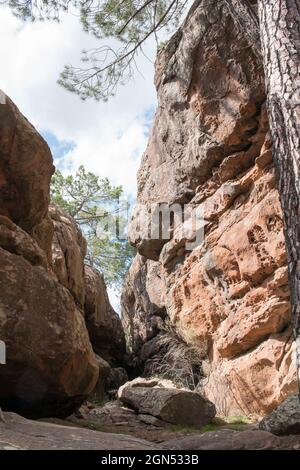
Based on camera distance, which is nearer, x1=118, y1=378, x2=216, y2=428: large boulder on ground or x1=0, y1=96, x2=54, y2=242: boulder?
x1=0, y1=96, x2=54, y2=242: boulder

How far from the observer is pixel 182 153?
10.4 m

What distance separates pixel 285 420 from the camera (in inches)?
165

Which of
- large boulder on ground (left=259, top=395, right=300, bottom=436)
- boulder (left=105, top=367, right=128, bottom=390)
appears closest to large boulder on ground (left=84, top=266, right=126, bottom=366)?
boulder (left=105, top=367, right=128, bottom=390)

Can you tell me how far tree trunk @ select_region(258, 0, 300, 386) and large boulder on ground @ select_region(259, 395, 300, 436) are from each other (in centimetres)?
117

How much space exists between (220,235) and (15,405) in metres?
5.46

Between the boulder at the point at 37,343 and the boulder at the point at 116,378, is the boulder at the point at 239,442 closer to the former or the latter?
the boulder at the point at 37,343

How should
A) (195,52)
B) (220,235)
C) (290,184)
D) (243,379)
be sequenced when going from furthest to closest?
(195,52) < (220,235) < (243,379) < (290,184)

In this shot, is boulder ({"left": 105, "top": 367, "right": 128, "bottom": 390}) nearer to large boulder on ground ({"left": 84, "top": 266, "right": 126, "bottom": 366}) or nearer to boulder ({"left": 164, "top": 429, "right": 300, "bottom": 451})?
large boulder on ground ({"left": 84, "top": 266, "right": 126, "bottom": 366})

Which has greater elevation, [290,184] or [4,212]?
[4,212]

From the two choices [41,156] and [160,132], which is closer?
[41,156]

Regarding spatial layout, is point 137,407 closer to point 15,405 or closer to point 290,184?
point 15,405

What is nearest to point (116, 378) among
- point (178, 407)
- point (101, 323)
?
point (101, 323)

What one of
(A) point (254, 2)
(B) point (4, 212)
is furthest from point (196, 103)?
(B) point (4, 212)

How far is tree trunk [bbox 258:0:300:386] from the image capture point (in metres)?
3.53
